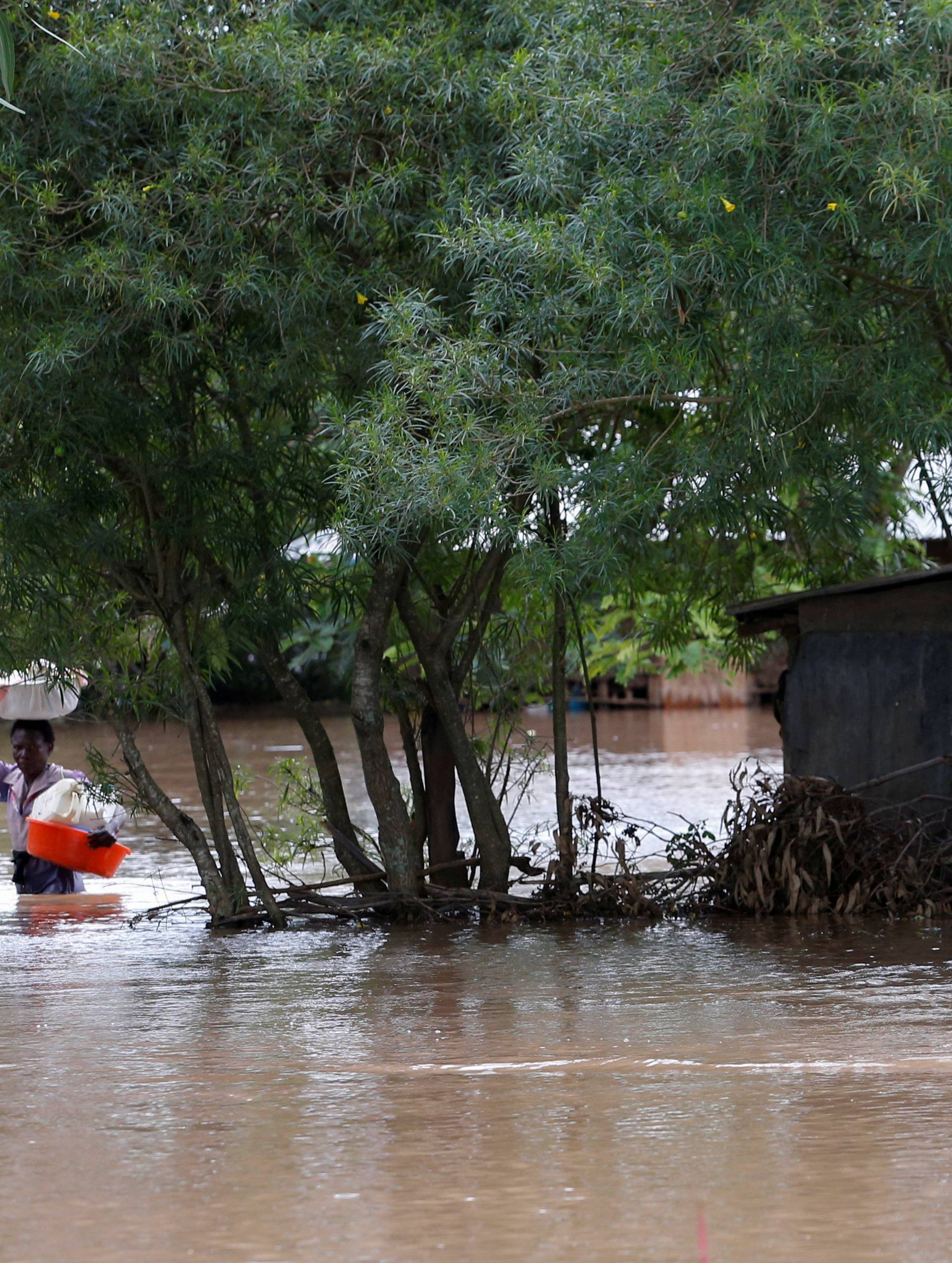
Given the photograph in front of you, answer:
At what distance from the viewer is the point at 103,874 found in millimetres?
10250

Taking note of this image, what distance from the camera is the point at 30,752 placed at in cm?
1013

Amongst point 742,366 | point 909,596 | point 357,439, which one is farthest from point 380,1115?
point 909,596

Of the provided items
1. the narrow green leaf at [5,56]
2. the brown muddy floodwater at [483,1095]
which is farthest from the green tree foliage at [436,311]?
the narrow green leaf at [5,56]

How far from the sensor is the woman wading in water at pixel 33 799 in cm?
1008

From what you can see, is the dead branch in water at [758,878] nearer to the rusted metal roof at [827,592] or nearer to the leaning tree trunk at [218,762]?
the leaning tree trunk at [218,762]

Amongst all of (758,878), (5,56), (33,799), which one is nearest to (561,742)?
(758,878)

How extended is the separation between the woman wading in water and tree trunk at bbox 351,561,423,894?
5.95 ft

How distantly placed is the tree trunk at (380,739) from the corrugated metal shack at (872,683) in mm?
2135

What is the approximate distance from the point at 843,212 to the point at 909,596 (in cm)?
306

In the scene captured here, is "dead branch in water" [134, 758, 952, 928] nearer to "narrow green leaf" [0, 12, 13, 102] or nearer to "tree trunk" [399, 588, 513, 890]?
"tree trunk" [399, 588, 513, 890]

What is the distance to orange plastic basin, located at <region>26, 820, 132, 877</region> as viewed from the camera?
1014cm

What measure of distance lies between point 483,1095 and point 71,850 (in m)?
5.69

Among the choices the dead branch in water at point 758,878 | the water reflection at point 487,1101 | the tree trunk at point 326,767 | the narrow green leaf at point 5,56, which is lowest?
the water reflection at point 487,1101

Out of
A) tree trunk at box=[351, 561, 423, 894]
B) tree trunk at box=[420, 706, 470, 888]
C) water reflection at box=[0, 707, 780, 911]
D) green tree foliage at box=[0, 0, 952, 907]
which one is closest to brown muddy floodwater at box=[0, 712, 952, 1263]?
tree trunk at box=[351, 561, 423, 894]
